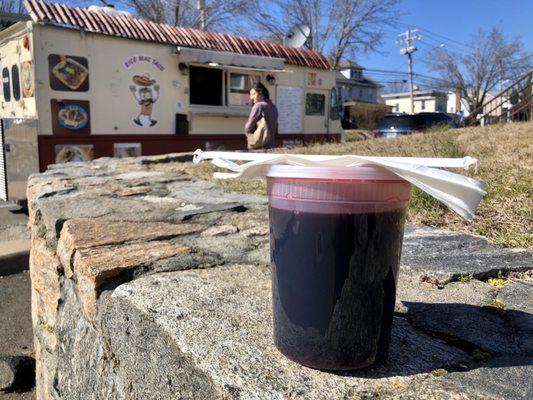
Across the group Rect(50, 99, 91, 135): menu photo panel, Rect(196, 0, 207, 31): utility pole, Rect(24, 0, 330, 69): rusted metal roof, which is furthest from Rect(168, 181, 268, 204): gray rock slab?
Rect(196, 0, 207, 31): utility pole

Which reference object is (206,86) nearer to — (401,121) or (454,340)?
(401,121)

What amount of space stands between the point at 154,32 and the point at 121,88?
1.49 metres

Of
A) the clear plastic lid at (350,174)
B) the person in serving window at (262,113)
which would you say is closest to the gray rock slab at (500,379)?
the clear plastic lid at (350,174)

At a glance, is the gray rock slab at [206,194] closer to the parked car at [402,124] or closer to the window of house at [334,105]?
the window of house at [334,105]

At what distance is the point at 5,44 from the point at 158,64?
3.11m

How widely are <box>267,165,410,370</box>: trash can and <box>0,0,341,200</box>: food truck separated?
8.47 metres

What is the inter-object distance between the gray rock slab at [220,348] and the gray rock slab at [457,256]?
55 cm

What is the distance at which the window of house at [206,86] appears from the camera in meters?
11.4

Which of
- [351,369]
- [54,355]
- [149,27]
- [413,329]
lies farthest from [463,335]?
[149,27]

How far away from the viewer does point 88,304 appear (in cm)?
195

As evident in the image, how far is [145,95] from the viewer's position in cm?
1035

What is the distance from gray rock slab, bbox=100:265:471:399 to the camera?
3.62ft

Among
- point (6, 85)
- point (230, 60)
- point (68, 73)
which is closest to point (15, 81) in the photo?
point (6, 85)

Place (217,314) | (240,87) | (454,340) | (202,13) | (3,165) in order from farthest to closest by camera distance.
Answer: (202,13) → (240,87) → (3,165) → (217,314) → (454,340)
